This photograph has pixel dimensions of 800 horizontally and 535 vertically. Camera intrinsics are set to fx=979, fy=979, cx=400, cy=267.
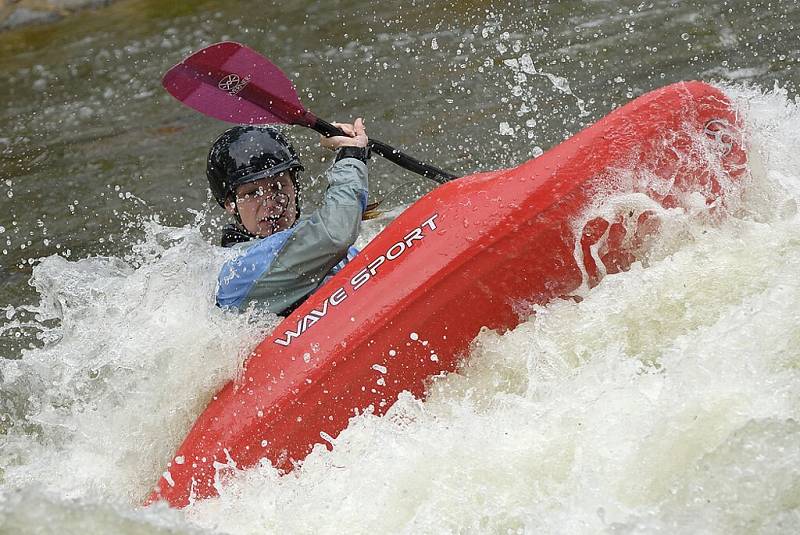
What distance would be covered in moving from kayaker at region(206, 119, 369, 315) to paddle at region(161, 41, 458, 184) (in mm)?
385

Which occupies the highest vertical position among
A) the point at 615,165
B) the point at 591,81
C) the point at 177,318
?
the point at 615,165

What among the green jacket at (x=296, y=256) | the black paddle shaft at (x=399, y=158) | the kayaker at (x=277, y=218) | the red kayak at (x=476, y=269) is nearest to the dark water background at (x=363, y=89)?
the black paddle shaft at (x=399, y=158)

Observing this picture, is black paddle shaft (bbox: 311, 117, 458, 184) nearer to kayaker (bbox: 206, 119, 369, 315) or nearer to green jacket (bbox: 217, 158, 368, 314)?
kayaker (bbox: 206, 119, 369, 315)

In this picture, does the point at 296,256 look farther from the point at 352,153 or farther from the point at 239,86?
the point at 239,86

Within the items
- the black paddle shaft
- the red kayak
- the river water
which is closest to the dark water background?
the river water

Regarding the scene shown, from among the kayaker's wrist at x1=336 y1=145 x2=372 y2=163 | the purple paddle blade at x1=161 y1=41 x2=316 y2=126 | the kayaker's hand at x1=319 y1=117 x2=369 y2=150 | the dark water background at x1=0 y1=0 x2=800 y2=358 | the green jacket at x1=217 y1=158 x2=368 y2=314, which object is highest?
the purple paddle blade at x1=161 y1=41 x2=316 y2=126

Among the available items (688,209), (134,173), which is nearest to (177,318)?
(688,209)

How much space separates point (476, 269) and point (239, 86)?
5.05 feet

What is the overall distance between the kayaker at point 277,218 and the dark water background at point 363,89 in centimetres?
175

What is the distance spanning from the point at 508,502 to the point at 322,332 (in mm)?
989

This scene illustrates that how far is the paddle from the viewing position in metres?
4.01

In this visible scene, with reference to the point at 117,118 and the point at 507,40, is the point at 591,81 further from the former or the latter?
the point at 117,118

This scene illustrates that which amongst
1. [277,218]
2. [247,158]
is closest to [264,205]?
[277,218]

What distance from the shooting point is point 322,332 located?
3.14m
